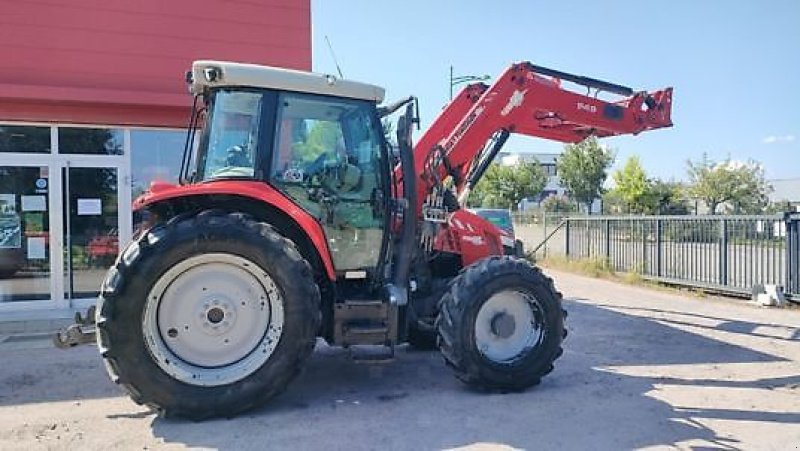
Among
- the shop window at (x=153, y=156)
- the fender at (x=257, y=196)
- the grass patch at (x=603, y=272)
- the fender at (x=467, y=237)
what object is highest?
the shop window at (x=153, y=156)

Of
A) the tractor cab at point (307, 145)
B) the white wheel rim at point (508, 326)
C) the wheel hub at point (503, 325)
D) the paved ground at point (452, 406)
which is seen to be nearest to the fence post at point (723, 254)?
the paved ground at point (452, 406)

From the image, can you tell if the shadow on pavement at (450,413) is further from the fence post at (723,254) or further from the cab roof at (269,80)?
the fence post at (723,254)

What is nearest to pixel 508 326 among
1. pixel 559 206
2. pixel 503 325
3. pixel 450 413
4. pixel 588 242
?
pixel 503 325

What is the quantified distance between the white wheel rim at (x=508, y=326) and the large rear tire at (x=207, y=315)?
165 centimetres

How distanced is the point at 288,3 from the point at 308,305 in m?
6.71

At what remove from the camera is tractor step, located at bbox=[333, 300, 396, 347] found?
5742 millimetres

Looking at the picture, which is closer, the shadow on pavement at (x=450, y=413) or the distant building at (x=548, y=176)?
the shadow on pavement at (x=450, y=413)

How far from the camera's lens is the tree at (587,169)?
153 feet

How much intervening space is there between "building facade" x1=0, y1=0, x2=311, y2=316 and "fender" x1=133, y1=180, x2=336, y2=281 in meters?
4.79

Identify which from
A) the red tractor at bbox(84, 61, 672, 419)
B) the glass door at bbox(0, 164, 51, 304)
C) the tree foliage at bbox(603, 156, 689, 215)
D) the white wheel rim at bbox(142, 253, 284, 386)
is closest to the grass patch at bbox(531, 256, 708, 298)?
the red tractor at bbox(84, 61, 672, 419)

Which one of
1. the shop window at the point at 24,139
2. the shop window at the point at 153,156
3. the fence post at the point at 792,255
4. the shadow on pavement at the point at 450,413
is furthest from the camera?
the fence post at the point at 792,255

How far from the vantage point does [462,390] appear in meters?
6.08

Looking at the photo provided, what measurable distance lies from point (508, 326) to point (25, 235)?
25.7 feet

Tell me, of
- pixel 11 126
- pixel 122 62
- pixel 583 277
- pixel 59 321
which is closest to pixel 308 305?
pixel 59 321
